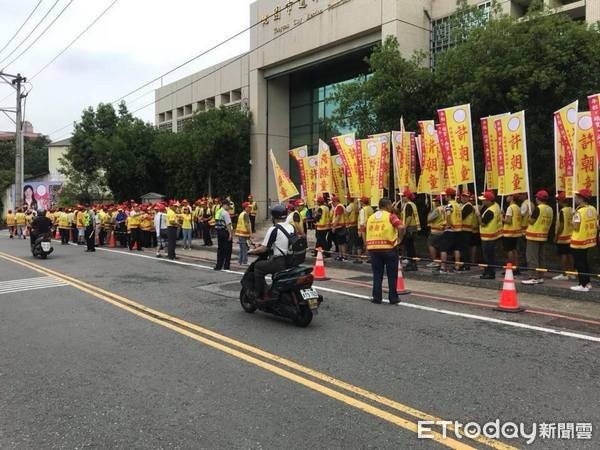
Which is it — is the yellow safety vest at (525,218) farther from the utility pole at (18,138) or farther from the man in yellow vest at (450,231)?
the utility pole at (18,138)

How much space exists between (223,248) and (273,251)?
593 centimetres

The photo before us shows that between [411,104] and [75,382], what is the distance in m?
13.0

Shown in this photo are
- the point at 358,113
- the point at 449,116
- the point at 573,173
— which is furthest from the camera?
the point at 358,113

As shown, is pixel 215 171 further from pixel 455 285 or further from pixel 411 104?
pixel 455 285

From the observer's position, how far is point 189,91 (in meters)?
35.8

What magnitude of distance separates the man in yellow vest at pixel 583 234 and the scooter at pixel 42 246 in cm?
1473

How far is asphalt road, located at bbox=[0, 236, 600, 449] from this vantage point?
4.05 meters

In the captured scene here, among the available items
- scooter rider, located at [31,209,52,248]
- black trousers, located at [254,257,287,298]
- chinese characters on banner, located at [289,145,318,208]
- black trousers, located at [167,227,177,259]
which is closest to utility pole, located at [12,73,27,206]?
scooter rider, located at [31,209,52,248]

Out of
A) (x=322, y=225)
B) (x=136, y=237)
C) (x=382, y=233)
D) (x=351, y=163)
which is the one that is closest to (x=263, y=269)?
(x=382, y=233)

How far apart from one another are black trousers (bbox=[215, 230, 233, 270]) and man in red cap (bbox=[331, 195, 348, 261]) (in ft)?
9.82

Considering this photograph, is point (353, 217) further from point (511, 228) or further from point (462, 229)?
point (511, 228)

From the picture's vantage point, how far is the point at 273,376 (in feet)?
17.2

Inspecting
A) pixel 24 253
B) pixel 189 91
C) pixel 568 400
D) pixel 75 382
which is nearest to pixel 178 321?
pixel 75 382

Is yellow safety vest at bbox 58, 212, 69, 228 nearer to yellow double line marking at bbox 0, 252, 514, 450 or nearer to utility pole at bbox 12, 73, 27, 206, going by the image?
utility pole at bbox 12, 73, 27, 206
